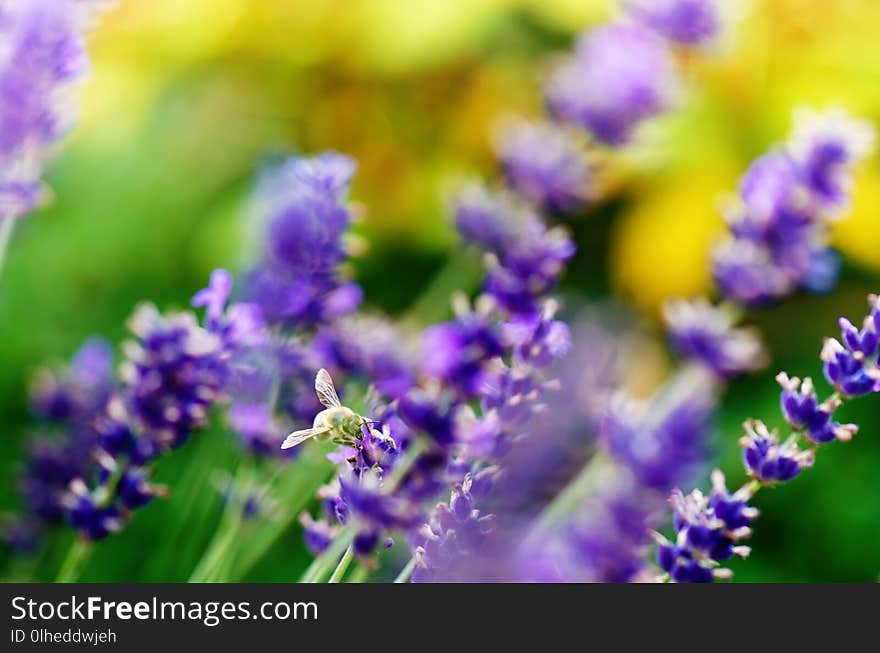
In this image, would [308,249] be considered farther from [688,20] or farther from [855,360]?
[688,20]

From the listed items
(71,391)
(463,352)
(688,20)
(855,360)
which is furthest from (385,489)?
(688,20)

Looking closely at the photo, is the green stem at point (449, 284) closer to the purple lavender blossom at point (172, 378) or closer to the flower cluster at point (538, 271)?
the flower cluster at point (538, 271)

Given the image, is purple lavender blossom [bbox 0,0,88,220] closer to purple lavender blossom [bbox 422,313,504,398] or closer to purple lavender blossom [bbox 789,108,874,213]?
purple lavender blossom [bbox 422,313,504,398]

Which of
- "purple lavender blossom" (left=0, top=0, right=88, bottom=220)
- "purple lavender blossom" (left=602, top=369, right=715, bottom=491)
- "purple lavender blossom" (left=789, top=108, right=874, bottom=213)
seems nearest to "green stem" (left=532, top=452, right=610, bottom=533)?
"purple lavender blossom" (left=602, top=369, right=715, bottom=491)

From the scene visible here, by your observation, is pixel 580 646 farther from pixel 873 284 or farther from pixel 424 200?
pixel 873 284

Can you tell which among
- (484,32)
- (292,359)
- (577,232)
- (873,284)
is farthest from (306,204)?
(873,284)

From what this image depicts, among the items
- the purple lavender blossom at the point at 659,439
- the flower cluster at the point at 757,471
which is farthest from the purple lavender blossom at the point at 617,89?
the flower cluster at the point at 757,471
